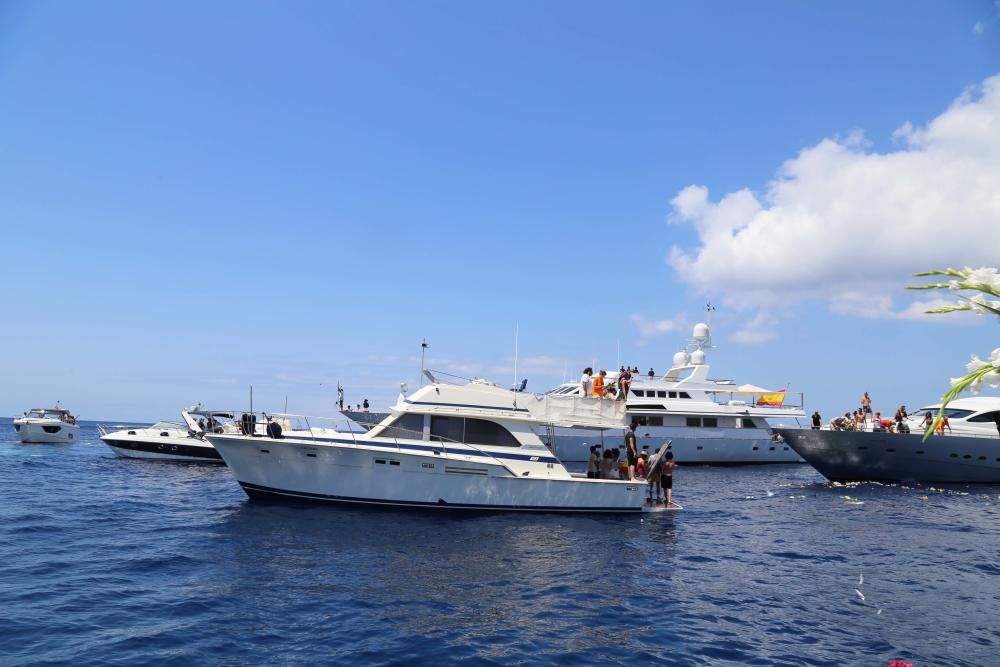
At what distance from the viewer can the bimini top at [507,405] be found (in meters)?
19.8

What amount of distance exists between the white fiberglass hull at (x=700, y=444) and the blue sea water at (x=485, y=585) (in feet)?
56.9

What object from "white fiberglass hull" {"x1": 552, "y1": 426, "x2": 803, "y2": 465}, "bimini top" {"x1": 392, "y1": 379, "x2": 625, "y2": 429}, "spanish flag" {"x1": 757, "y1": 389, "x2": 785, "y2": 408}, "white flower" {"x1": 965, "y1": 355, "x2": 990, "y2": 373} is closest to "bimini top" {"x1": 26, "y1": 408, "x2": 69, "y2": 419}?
"white fiberglass hull" {"x1": 552, "y1": 426, "x2": 803, "y2": 465}

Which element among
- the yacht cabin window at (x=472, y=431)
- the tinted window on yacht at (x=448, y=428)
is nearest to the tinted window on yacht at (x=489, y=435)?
the yacht cabin window at (x=472, y=431)

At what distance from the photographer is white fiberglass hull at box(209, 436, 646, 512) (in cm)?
1916

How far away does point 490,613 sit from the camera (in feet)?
35.0

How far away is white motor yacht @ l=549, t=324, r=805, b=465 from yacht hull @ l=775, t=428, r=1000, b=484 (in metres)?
10.4

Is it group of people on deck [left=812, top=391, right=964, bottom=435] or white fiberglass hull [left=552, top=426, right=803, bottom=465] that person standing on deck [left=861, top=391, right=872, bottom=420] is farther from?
white fiberglass hull [left=552, top=426, right=803, bottom=465]

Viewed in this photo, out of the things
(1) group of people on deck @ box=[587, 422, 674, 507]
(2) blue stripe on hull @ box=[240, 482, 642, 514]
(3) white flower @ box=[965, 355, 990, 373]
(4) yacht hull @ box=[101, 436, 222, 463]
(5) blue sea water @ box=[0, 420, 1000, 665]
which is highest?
(3) white flower @ box=[965, 355, 990, 373]

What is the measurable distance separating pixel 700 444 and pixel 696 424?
4.51 feet

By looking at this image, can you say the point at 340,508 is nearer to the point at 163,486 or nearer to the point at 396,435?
the point at 396,435

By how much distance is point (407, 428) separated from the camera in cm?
1973

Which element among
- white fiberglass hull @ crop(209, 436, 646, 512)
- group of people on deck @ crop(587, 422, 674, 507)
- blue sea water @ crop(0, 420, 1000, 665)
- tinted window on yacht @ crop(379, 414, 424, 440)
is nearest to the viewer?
blue sea water @ crop(0, 420, 1000, 665)

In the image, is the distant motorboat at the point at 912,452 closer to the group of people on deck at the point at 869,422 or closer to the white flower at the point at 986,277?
the group of people on deck at the point at 869,422

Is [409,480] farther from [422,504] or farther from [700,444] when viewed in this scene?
[700,444]
